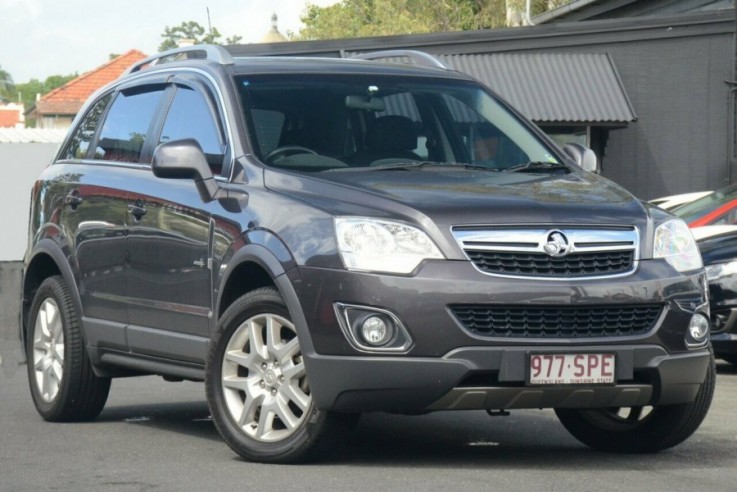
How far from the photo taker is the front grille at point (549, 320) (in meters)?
6.36

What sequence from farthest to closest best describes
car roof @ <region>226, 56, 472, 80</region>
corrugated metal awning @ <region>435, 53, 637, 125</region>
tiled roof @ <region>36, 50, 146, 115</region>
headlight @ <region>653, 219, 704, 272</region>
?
tiled roof @ <region>36, 50, 146, 115</region> → corrugated metal awning @ <region>435, 53, 637, 125</region> → car roof @ <region>226, 56, 472, 80</region> → headlight @ <region>653, 219, 704, 272</region>

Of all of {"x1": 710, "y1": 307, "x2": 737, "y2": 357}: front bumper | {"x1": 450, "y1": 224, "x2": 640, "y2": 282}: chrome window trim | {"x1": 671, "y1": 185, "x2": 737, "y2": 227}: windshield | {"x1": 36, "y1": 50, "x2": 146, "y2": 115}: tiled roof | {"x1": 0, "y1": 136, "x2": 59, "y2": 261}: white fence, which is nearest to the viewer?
{"x1": 450, "y1": 224, "x2": 640, "y2": 282}: chrome window trim

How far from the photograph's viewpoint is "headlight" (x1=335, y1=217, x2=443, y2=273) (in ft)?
20.8

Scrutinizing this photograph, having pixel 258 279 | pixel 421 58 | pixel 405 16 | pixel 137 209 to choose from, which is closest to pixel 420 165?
pixel 258 279

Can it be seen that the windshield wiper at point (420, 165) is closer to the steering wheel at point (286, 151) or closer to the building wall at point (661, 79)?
the steering wheel at point (286, 151)

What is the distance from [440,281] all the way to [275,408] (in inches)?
37.5

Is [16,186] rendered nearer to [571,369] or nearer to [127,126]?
[127,126]

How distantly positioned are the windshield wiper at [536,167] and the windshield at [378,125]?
0.06 feet

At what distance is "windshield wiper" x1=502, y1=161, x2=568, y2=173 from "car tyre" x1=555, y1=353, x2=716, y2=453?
1160mm

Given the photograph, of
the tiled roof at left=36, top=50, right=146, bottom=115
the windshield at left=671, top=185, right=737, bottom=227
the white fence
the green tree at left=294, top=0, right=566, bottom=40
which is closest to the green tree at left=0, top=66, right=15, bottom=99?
the tiled roof at left=36, top=50, right=146, bottom=115

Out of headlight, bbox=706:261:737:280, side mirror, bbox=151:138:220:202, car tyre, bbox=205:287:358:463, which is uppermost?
side mirror, bbox=151:138:220:202

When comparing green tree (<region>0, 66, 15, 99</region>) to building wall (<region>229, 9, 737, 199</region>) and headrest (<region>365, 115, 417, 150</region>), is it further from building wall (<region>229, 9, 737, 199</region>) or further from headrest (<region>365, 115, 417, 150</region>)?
headrest (<region>365, 115, 417, 150</region>)

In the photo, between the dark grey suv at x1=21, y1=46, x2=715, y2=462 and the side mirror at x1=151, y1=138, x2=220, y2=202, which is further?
the side mirror at x1=151, y1=138, x2=220, y2=202

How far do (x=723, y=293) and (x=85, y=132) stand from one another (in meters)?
4.99
